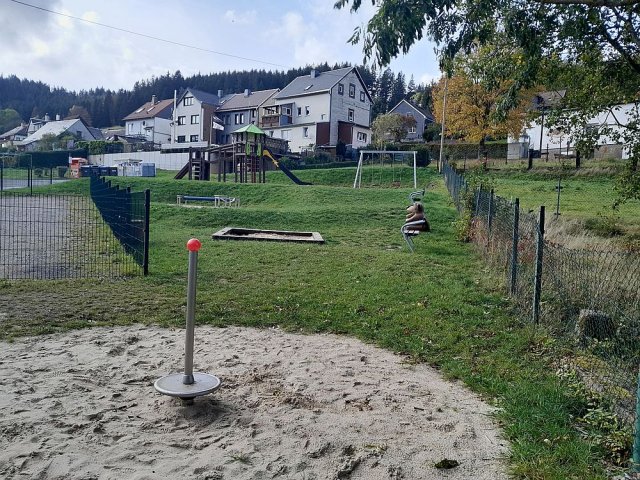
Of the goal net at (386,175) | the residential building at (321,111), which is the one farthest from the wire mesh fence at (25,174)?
the residential building at (321,111)

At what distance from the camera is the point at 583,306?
20.8 feet

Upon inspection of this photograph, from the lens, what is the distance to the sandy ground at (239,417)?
11.3 ft

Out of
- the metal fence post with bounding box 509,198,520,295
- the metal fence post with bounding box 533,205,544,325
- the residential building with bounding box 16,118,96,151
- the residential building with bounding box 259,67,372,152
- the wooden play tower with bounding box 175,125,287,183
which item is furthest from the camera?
the residential building with bounding box 16,118,96,151

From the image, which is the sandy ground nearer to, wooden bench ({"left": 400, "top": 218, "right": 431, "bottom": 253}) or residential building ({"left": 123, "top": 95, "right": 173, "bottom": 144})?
wooden bench ({"left": 400, "top": 218, "right": 431, "bottom": 253})

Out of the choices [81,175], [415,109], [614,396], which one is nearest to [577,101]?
[614,396]

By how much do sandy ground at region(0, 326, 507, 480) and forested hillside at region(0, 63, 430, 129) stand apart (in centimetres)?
10792

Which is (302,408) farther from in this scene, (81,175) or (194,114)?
(194,114)

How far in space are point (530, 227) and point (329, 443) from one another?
4.99 meters

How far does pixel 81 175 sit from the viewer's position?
148 feet

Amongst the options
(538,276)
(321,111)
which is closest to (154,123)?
(321,111)

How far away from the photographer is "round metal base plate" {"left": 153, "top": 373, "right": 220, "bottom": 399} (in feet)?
13.7

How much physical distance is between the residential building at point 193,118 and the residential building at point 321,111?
10337 mm

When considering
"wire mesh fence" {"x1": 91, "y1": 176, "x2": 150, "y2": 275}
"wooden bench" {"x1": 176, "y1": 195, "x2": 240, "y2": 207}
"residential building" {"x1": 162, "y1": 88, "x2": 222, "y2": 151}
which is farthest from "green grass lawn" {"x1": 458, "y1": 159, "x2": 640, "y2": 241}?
"residential building" {"x1": 162, "y1": 88, "x2": 222, "y2": 151}

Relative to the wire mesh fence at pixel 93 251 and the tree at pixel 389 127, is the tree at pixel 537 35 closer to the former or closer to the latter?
the wire mesh fence at pixel 93 251
